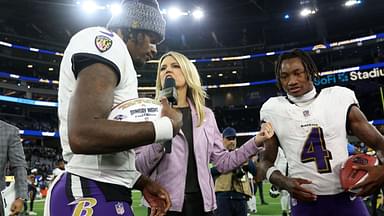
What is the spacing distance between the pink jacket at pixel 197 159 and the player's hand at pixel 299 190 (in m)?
0.40

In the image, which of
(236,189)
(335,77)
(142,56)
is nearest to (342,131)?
(142,56)

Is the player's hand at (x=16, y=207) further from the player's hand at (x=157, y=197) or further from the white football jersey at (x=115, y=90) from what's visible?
the white football jersey at (x=115, y=90)

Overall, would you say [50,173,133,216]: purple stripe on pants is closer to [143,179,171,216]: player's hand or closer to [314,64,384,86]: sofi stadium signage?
[143,179,171,216]: player's hand

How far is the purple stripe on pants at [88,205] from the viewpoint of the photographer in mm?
1683

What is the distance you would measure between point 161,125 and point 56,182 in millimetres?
570

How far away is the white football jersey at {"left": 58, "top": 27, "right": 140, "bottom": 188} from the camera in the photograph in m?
1.68

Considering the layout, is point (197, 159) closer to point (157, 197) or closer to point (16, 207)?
point (157, 197)

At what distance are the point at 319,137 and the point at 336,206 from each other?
456 millimetres

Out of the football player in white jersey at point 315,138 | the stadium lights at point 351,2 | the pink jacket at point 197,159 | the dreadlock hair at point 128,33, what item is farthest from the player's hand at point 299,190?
the stadium lights at point 351,2

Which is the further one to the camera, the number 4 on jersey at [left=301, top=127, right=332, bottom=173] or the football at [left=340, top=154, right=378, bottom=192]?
the number 4 on jersey at [left=301, top=127, right=332, bottom=173]

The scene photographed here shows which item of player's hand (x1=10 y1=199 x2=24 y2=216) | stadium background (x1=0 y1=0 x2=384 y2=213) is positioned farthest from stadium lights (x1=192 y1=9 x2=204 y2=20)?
player's hand (x1=10 y1=199 x2=24 y2=216)

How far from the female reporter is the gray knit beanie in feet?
3.02

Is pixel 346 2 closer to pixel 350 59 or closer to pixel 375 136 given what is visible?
pixel 350 59

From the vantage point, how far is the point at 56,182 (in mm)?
1851
